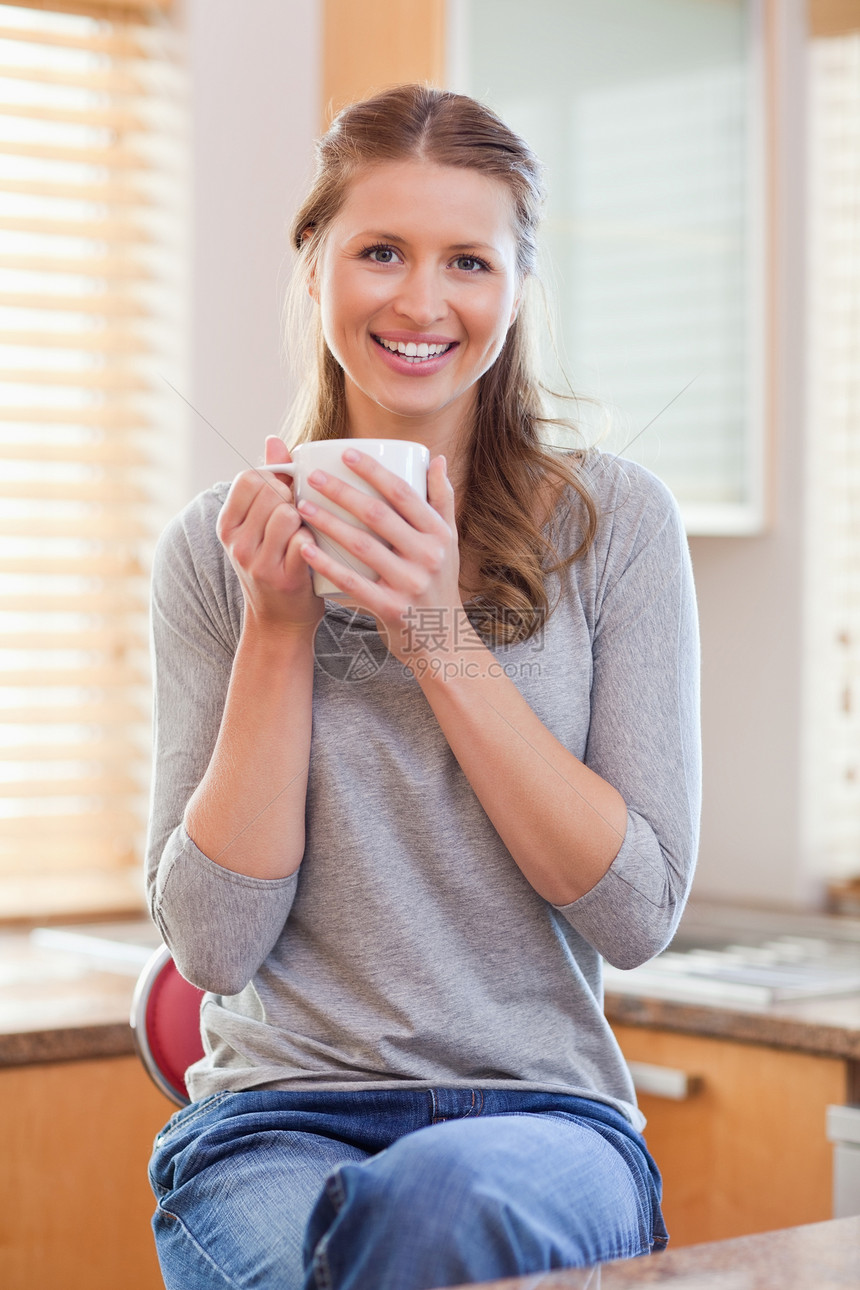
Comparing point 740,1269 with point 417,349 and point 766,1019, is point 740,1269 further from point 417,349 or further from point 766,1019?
point 766,1019

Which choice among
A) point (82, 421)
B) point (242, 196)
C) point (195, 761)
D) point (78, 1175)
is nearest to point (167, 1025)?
point (195, 761)

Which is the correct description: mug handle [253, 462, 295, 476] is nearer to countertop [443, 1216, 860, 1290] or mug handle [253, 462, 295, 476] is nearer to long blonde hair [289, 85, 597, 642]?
long blonde hair [289, 85, 597, 642]

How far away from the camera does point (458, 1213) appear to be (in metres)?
0.70

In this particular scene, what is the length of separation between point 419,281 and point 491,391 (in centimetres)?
16

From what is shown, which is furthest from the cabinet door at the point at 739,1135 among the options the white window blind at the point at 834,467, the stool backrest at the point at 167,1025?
the white window blind at the point at 834,467

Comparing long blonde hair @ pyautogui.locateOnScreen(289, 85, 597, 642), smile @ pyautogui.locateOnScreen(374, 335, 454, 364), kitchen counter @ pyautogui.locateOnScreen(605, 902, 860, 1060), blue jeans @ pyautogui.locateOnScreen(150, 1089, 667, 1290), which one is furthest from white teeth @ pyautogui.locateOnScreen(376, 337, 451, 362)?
kitchen counter @ pyautogui.locateOnScreen(605, 902, 860, 1060)

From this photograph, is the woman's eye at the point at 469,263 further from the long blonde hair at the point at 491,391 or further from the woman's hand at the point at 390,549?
the woman's hand at the point at 390,549

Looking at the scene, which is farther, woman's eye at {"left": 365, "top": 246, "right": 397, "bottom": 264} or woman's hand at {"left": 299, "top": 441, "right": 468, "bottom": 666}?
woman's eye at {"left": 365, "top": 246, "right": 397, "bottom": 264}

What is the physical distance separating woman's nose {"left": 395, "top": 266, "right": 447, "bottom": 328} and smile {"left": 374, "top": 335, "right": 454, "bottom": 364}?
21 mm

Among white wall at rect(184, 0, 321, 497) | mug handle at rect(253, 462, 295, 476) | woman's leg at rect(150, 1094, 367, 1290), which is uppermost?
white wall at rect(184, 0, 321, 497)

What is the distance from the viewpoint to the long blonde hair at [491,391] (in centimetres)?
99

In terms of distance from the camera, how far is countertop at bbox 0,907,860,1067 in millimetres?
1337

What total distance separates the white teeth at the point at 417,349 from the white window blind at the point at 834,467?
46.1 inches

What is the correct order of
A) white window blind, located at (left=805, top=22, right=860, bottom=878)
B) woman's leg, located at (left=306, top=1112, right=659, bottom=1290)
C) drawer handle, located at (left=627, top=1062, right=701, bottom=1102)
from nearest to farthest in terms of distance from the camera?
woman's leg, located at (left=306, top=1112, right=659, bottom=1290) → drawer handle, located at (left=627, top=1062, right=701, bottom=1102) → white window blind, located at (left=805, top=22, right=860, bottom=878)
